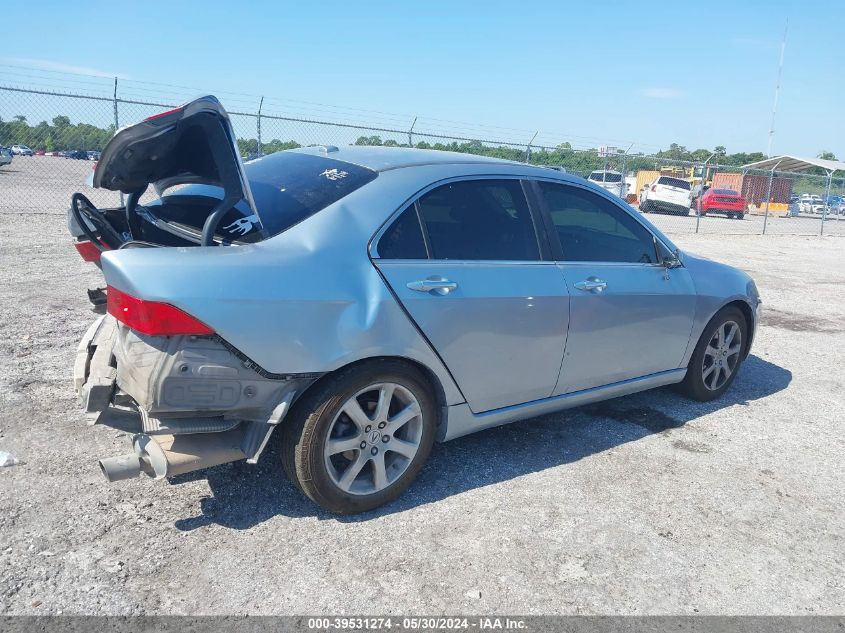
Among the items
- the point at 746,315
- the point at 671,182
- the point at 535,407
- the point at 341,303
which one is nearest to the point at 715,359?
the point at 746,315

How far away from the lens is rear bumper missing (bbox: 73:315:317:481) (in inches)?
104

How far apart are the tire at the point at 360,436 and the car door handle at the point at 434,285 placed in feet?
1.17

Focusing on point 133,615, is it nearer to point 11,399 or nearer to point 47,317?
point 11,399

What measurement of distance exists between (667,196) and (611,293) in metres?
24.6

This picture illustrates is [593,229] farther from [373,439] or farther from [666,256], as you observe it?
[373,439]

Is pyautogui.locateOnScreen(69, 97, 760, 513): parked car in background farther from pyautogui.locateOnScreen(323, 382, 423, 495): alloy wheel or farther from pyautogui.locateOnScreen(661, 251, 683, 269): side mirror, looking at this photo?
pyautogui.locateOnScreen(661, 251, 683, 269): side mirror

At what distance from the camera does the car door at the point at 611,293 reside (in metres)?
3.84

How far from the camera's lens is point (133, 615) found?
8.00ft

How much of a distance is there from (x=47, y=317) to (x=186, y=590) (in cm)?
406

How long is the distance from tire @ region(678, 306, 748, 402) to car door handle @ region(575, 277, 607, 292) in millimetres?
1243

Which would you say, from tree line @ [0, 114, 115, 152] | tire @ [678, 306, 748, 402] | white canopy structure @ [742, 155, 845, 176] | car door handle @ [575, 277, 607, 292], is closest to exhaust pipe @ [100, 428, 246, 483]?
car door handle @ [575, 277, 607, 292]

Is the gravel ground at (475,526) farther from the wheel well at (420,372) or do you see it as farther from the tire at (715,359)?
the wheel well at (420,372)

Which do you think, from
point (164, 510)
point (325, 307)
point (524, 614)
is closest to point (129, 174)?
point (325, 307)

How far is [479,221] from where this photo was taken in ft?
11.7
